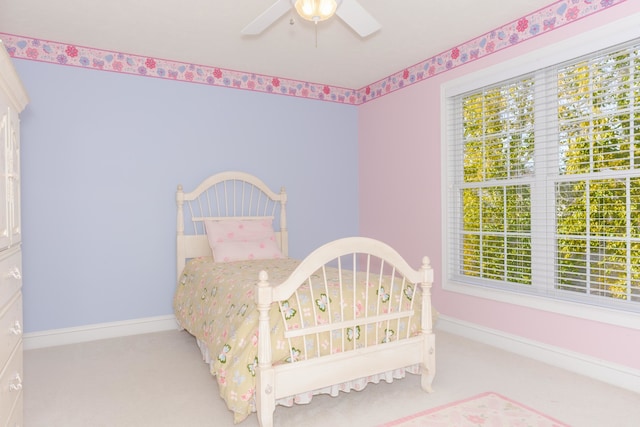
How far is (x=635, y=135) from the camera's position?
8.56 ft

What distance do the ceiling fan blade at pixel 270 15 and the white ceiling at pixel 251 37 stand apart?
550 millimetres

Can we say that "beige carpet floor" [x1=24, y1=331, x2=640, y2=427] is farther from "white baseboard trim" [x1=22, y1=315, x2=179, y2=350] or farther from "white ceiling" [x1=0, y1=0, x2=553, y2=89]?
"white ceiling" [x1=0, y1=0, x2=553, y2=89]

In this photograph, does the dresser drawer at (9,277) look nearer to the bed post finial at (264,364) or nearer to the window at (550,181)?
the bed post finial at (264,364)

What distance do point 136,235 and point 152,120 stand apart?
3.51 ft

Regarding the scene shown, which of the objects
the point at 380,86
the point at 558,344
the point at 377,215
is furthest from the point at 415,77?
the point at 558,344

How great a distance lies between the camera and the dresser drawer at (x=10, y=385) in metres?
1.56

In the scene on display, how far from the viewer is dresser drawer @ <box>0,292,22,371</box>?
1587 millimetres

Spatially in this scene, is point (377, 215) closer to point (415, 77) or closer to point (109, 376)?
point (415, 77)

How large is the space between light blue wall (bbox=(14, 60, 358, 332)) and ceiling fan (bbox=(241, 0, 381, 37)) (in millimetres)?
1909

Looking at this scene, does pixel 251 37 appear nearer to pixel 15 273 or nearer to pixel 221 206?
pixel 221 206

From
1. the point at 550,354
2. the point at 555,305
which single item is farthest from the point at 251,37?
the point at 550,354

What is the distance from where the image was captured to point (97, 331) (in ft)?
12.1

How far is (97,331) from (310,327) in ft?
8.05

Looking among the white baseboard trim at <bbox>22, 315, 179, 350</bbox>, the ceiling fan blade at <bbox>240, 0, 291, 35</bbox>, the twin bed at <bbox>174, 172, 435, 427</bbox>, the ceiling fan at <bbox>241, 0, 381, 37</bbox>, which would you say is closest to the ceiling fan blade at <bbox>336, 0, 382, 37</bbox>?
the ceiling fan at <bbox>241, 0, 381, 37</bbox>
